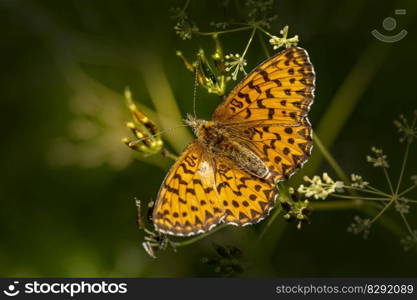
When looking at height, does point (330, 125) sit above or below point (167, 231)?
above

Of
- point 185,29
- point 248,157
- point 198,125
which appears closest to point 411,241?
point 248,157

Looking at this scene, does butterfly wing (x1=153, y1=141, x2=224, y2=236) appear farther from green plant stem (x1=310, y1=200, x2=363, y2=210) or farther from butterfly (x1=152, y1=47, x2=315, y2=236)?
green plant stem (x1=310, y1=200, x2=363, y2=210)

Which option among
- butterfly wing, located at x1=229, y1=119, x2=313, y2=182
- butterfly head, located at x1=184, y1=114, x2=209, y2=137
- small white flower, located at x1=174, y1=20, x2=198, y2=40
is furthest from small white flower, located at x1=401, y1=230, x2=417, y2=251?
small white flower, located at x1=174, y1=20, x2=198, y2=40

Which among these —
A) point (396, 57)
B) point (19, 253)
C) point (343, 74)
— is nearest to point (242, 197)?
point (343, 74)

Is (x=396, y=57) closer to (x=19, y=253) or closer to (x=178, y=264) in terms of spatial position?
(x=178, y=264)

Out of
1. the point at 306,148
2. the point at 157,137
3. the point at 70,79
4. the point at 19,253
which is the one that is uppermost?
the point at 70,79

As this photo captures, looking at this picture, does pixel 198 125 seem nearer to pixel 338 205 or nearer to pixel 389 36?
pixel 338 205
